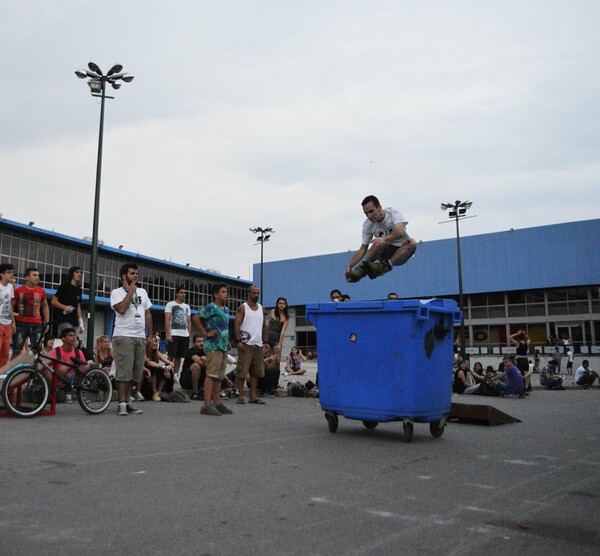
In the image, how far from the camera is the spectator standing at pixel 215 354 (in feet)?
25.0

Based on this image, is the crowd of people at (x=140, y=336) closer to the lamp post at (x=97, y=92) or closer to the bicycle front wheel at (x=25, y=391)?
the bicycle front wheel at (x=25, y=391)

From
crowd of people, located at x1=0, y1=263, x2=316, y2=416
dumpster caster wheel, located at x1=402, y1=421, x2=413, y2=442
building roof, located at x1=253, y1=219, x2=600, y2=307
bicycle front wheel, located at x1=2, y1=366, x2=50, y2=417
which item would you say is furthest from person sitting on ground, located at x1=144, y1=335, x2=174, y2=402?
building roof, located at x1=253, y1=219, x2=600, y2=307

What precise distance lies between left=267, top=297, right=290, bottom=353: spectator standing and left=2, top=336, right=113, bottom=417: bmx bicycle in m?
4.32

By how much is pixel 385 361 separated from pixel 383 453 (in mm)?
1095

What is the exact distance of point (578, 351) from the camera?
44719 millimetres

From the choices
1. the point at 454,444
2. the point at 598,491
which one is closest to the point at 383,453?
the point at 454,444

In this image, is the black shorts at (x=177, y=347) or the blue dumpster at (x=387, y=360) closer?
the blue dumpster at (x=387, y=360)

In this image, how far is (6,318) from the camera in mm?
8234

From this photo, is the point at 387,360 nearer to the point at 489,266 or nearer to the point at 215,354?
the point at 215,354

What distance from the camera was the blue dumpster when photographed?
18.6ft

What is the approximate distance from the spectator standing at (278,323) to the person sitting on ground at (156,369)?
88.0 inches

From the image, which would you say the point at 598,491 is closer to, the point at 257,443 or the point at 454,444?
the point at 454,444

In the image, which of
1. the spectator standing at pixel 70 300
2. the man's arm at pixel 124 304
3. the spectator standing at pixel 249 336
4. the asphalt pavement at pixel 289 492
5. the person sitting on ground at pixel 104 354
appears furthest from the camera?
the person sitting on ground at pixel 104 354

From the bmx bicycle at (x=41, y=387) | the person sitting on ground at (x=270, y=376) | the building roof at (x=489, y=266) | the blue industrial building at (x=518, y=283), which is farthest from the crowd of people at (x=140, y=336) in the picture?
the building roof at (x=489, y=266)
